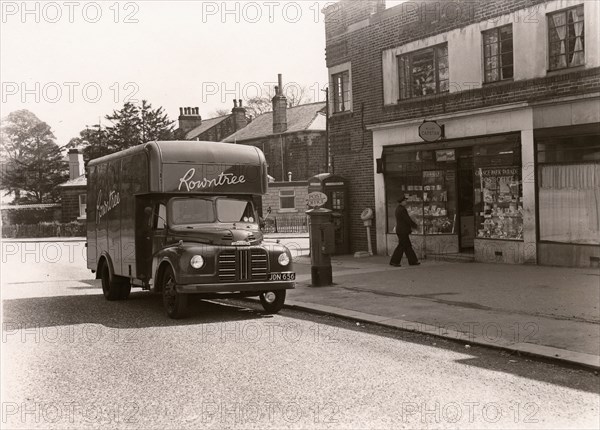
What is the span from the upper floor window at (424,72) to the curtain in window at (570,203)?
4211mm

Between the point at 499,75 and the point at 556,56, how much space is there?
1.70 m

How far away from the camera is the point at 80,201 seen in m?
55.8

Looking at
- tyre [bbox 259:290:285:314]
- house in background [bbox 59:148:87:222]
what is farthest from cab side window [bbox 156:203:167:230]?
house in background [bbox 59:148:87:222]

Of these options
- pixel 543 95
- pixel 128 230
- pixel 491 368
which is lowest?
pixel 491 368

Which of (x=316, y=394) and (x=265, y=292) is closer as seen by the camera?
(x=316, y=394)

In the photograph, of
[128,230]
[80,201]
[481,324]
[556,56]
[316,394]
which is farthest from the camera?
[80,201]

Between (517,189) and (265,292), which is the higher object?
(517,189)

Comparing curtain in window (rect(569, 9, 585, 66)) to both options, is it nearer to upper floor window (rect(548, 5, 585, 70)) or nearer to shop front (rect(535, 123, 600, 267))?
upper floor window (rect(548, 5, 585, 70))

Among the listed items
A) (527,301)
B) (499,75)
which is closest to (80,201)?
(499,75)

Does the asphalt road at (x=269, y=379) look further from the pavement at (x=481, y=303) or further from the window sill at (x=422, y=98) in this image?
the window sill at (x=422, y=98)

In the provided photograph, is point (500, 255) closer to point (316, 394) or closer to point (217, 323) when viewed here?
point (217, 323)

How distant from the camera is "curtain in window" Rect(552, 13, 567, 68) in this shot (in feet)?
48.1

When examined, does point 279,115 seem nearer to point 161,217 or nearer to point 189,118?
point 189,118

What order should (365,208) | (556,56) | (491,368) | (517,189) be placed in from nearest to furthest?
1. (491,368)
2. (556,56)
3. (517,189)
4. (365,208)
